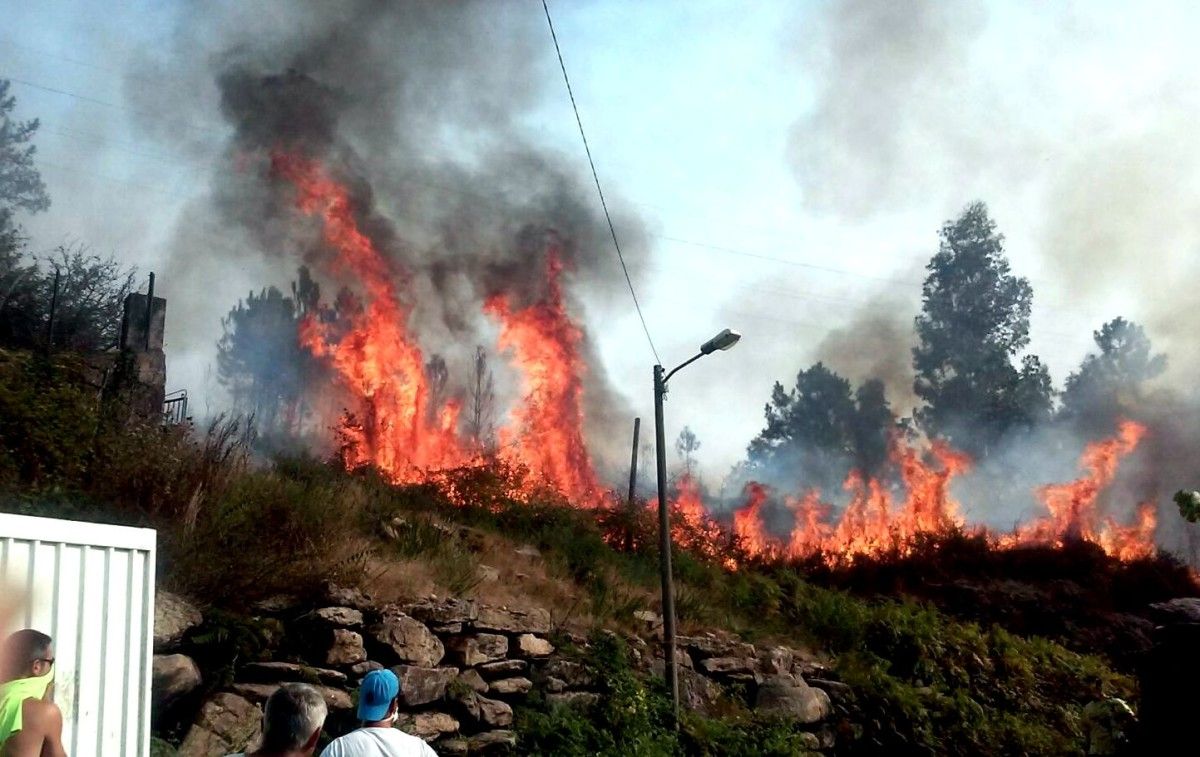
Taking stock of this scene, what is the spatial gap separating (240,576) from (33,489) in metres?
2.42

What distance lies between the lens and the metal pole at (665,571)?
45.4 ft

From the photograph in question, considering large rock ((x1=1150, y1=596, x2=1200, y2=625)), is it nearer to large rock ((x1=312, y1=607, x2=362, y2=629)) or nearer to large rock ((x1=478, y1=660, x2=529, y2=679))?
large rock ((x1=478, y1=660, x2=529, y2=679))

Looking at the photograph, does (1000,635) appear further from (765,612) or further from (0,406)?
(0,406)

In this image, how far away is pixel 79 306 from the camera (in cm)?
3039

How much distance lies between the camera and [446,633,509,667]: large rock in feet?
40.9

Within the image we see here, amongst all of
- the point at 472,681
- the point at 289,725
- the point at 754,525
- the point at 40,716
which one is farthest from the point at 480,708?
the point at 754,525

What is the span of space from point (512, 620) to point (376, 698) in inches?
327

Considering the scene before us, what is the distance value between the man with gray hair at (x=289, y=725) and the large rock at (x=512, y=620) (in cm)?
844

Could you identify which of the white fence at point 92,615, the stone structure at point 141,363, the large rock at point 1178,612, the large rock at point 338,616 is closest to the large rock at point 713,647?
the large rock at point 338,616

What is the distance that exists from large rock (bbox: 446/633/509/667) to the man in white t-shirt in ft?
24.1

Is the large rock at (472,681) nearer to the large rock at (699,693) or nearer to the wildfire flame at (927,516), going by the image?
the large rock at (699,693)

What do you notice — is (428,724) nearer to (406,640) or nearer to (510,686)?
(406,640)

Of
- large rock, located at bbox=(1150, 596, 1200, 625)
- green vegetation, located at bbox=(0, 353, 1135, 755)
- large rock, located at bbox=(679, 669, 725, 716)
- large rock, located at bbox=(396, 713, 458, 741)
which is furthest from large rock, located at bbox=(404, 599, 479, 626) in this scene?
large rock, located at bbox=(1150, 596, 1200, 625)

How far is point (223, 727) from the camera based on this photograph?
10023 mm
